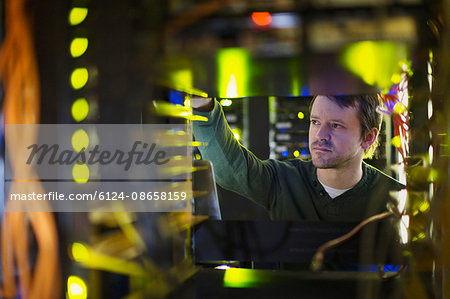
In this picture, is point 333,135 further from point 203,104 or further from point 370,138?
point 203,104

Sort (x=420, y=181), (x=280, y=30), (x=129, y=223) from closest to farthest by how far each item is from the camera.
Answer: (x=280, y=30)
(x=129, y=223)
(x=420, y=181)

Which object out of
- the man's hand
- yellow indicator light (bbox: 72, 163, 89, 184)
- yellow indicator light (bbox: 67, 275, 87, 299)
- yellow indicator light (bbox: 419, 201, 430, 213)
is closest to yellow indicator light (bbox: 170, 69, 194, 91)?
yellow indicator light (bbox: 72, 163, 89, 184)

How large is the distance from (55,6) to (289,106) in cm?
77

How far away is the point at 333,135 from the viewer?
3.76 ft

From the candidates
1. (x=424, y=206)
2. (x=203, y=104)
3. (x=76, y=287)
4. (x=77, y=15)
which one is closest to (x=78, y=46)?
(x=77, y=15)

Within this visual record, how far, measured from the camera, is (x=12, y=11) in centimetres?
44

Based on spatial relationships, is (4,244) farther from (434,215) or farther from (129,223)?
(434,215)

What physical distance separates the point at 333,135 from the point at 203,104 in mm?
362

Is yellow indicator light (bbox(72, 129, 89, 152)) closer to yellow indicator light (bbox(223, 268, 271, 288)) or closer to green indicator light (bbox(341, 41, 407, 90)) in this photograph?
green indicator light (bbox(341, 41, 407, 90))

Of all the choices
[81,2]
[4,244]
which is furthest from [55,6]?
[4,244]

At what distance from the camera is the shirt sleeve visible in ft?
3.72

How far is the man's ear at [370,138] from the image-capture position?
1.12m

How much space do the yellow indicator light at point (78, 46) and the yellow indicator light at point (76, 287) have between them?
0.77 feet

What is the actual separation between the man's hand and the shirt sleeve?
0.03 ft
